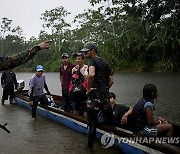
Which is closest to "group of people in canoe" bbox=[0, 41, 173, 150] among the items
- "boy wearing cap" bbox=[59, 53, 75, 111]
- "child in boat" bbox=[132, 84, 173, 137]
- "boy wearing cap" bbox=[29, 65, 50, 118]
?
"child in boat" bbox=[132, 84, 173, 137]

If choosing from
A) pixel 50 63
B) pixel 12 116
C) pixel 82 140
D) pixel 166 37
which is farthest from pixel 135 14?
pixel 50 63

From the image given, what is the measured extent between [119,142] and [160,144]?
107 centimetres

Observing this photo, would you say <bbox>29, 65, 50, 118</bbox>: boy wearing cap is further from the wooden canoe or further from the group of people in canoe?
the group of people in canoe

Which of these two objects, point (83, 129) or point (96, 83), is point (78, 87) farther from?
point (96, 83)

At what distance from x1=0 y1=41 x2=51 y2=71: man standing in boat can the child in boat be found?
2.06 m

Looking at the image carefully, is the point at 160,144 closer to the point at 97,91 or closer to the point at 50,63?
the point at 97,91

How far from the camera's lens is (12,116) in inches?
372

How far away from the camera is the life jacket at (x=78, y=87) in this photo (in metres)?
7.09

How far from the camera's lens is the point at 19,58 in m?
3.28

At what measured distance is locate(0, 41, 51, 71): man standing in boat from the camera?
328 centimetres

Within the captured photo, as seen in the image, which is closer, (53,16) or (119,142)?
(119,142)

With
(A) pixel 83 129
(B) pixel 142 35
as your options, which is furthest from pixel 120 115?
(B) pixel 142 35

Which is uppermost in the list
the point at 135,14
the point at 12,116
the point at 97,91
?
the point at 135,14

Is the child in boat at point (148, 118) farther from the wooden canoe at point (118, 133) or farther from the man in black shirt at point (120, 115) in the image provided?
the man in black shirt at point (120, 115)
